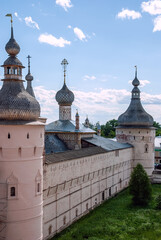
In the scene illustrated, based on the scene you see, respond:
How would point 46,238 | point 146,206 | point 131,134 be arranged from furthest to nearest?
point 131,134 → point 146,206 → point 46,238

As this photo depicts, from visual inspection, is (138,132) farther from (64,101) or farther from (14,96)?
(14,96)

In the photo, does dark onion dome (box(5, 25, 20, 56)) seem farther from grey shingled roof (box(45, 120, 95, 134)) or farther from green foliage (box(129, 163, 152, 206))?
green foliage (box(129, 163, 152, 206))

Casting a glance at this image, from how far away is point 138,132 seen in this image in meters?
34.2

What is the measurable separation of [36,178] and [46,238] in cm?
418

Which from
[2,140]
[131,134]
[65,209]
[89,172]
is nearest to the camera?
[2,140]

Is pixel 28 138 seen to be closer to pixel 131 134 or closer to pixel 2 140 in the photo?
pixel 2 140

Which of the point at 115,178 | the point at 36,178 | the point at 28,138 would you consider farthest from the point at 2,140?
the point at 115,178

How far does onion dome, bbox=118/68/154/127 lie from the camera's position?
112ft

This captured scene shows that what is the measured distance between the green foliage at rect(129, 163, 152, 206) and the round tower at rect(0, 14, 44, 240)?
11.2 metres

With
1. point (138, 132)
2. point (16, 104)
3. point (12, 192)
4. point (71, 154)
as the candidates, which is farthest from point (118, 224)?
point (138, 132)

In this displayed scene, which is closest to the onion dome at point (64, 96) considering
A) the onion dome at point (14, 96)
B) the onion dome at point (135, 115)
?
the onion dome at point (135, 115)

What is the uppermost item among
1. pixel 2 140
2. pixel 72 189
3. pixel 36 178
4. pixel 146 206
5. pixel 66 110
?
pixel 66 110

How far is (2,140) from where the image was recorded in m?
14.2

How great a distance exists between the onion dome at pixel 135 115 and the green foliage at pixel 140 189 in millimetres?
9621
